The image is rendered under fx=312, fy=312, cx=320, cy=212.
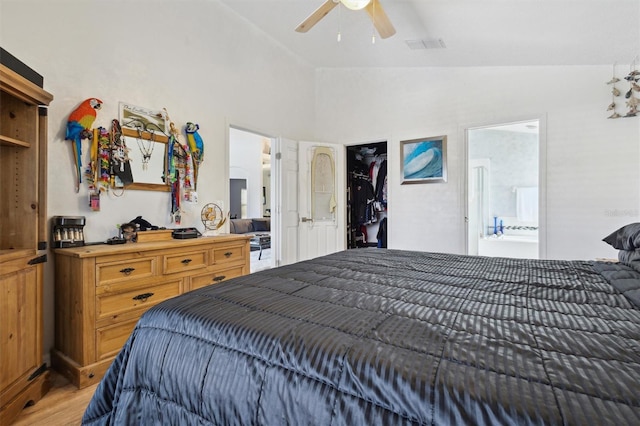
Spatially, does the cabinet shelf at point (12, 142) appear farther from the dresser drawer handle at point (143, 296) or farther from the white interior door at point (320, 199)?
the white interior door at point (320, 199)

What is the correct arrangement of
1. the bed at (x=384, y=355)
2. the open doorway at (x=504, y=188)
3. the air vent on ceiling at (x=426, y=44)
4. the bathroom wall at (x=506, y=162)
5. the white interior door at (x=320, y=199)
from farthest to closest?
the bathroom wall at (x=506, y=162) → the open doorway at (x=504, y=188) → the white interior door at (x=320, y=199) → the air vent on ceiling at (x=426, y=44) → the bed at (x=384, y=355)

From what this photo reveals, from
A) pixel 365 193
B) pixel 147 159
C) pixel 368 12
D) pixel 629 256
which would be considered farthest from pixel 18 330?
pixel 365 193

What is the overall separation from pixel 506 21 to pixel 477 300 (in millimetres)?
2646

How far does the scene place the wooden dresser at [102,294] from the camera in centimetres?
190

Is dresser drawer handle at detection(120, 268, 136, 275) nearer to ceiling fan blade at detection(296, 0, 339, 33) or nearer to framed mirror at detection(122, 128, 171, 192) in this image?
framed mirror at detection(122, 128, 171, 192)

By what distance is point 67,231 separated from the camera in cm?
213

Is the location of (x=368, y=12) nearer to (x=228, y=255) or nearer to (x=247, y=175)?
(x=228, y=255)

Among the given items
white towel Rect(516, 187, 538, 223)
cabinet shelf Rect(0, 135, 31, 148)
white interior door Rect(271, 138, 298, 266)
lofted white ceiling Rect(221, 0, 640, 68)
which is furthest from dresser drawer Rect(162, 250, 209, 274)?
white towel Rect(516, 187, 538, 223)

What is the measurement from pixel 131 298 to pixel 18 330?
0.57m

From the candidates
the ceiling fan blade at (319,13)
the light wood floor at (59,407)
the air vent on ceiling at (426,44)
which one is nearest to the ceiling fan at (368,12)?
the ceiling fan blade at (319,13)

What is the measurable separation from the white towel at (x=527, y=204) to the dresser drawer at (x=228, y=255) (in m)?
4.60

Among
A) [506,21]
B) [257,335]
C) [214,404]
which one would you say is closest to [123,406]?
[214,404]

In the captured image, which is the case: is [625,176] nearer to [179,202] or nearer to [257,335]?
[257,335]

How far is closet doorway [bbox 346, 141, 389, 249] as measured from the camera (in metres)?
5.39
